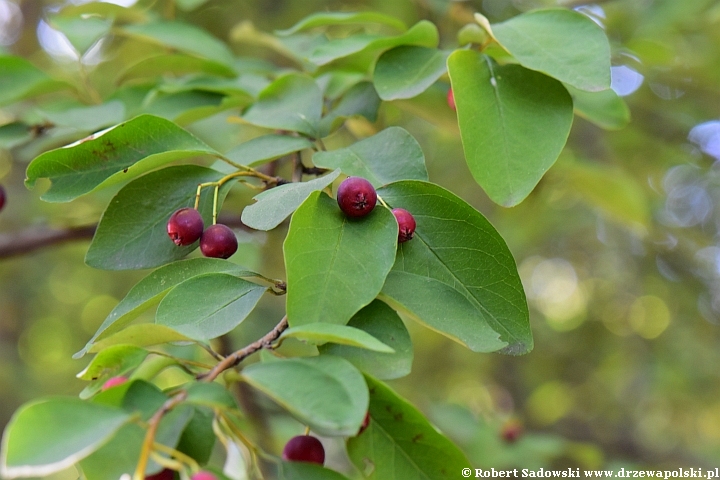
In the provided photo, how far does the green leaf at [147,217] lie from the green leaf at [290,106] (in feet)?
0.61

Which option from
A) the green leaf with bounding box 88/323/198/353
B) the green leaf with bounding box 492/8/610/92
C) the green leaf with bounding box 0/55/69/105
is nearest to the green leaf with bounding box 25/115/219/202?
the green leaf with bounding box 88/323/198/353

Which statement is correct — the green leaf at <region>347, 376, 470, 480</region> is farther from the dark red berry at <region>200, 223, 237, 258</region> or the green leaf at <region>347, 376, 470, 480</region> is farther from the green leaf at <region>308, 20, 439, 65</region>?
the green leaf at <region>308, 20, 439, 65</region>

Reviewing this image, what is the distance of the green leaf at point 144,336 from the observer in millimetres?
736

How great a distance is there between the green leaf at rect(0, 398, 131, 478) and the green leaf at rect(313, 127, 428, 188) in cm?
50

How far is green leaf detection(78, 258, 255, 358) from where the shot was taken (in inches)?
33.5

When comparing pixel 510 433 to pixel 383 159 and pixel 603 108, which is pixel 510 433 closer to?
pixel 603 108

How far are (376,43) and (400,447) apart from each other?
755 mm

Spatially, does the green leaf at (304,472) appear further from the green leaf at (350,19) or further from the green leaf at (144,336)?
the green leaf at (350,19)

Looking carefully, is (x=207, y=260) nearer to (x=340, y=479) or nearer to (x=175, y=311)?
(x=175, y=311)

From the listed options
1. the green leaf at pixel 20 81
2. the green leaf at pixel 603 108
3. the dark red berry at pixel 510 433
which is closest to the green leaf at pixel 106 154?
the green leaf at pixel 20 81

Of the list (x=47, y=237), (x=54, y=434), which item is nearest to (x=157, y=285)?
(x=54, y=434)

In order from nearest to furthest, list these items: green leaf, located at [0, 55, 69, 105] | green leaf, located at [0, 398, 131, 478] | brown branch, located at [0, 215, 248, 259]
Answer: green leaf, located at [0, 398, 131, 478]
green leaf, located at [0, 55, 69, 105]
brown branch, located at [0, 215, 248, 259]

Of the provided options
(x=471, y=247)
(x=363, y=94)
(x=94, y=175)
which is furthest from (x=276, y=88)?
(x=471, y=247)

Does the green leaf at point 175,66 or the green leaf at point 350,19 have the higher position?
the green leaf at point 350,19
